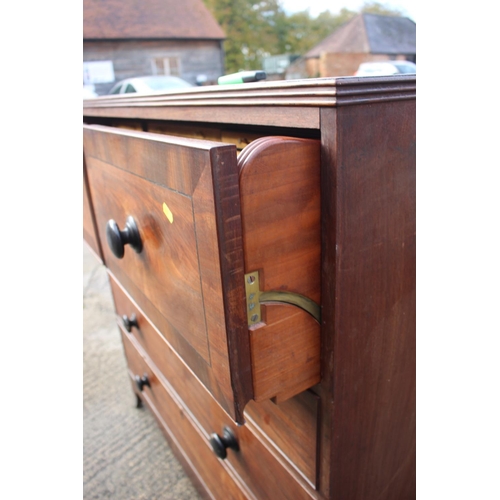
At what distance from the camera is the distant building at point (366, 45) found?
9.99 m

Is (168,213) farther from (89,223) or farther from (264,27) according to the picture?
(264,27)

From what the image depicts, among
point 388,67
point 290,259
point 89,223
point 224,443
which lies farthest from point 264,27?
point 290,259

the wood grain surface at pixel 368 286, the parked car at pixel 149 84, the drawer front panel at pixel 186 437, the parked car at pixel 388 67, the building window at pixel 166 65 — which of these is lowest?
the drawer front panel at pixel 186 437

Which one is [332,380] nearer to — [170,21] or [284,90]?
[284,90]

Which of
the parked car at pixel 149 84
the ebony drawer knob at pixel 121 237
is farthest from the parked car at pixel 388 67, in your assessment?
the ebony drawer knob at pixel 121 237

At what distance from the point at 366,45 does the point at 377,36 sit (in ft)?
2.01

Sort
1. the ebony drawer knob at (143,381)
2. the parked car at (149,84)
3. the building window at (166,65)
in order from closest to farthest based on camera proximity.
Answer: the ebony drawer knob at (143,381), the parked car at (149,84), the building window at (166,65)

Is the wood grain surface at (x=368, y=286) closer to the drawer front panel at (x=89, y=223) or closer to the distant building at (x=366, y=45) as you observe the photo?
the drawer front panel at (x=89, y=223)

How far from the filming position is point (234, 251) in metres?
0.35

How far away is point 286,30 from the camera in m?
16.5

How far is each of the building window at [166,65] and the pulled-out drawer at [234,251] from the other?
A: 335 inches

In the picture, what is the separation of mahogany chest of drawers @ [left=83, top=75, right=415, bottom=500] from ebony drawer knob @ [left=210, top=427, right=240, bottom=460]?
0.16 ft

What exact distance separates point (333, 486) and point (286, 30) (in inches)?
726

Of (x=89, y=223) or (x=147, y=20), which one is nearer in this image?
(x=89, y=223)
